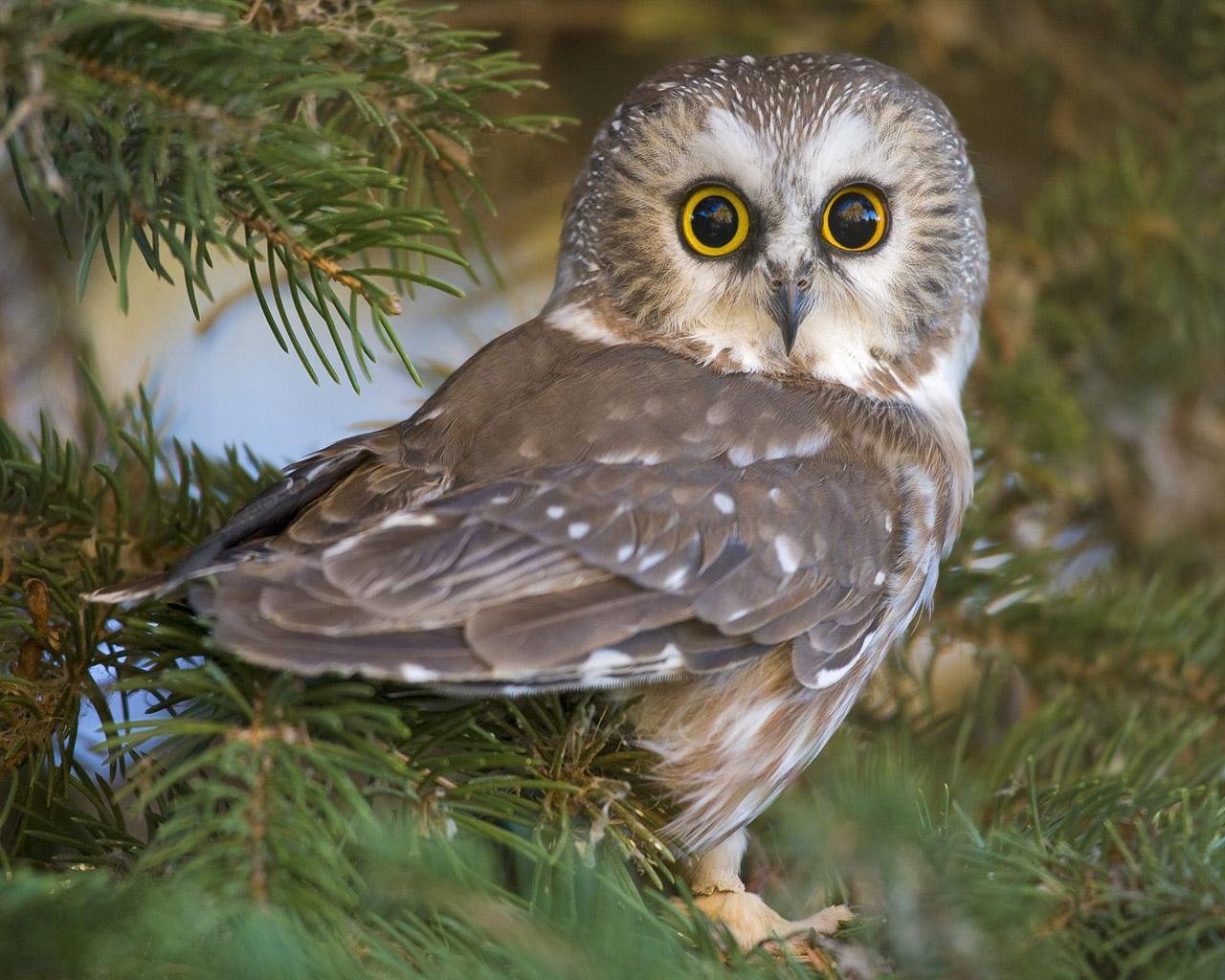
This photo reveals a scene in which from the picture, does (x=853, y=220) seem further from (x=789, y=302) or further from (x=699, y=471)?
(x=699, y=471)

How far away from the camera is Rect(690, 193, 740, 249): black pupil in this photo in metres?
2.50

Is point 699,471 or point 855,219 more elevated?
point 855,219

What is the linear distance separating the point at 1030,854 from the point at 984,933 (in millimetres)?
406

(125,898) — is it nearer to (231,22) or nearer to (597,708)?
(597,708)

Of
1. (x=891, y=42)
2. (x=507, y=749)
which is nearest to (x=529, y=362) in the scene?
(x=507, y=749)

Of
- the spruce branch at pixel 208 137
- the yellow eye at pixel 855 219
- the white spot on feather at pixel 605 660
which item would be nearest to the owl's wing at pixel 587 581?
the white spot on feather at pixel 605 660

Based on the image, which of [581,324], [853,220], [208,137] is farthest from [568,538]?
[853,220]

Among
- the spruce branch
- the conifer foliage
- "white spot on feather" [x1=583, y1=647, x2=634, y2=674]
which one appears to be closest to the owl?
"white spot on feather" [x1=583, y1=647, x2=634, y2=674]

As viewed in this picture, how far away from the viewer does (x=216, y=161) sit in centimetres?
149

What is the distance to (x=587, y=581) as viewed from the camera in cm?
180

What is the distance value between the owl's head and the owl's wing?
1.38 feet

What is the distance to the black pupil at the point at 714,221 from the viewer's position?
2.50 metres

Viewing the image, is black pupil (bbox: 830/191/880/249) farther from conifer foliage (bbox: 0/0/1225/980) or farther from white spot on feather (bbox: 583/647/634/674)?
white spot on feather (bbox: 583/647/634/674)

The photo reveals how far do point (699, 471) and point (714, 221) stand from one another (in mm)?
736
